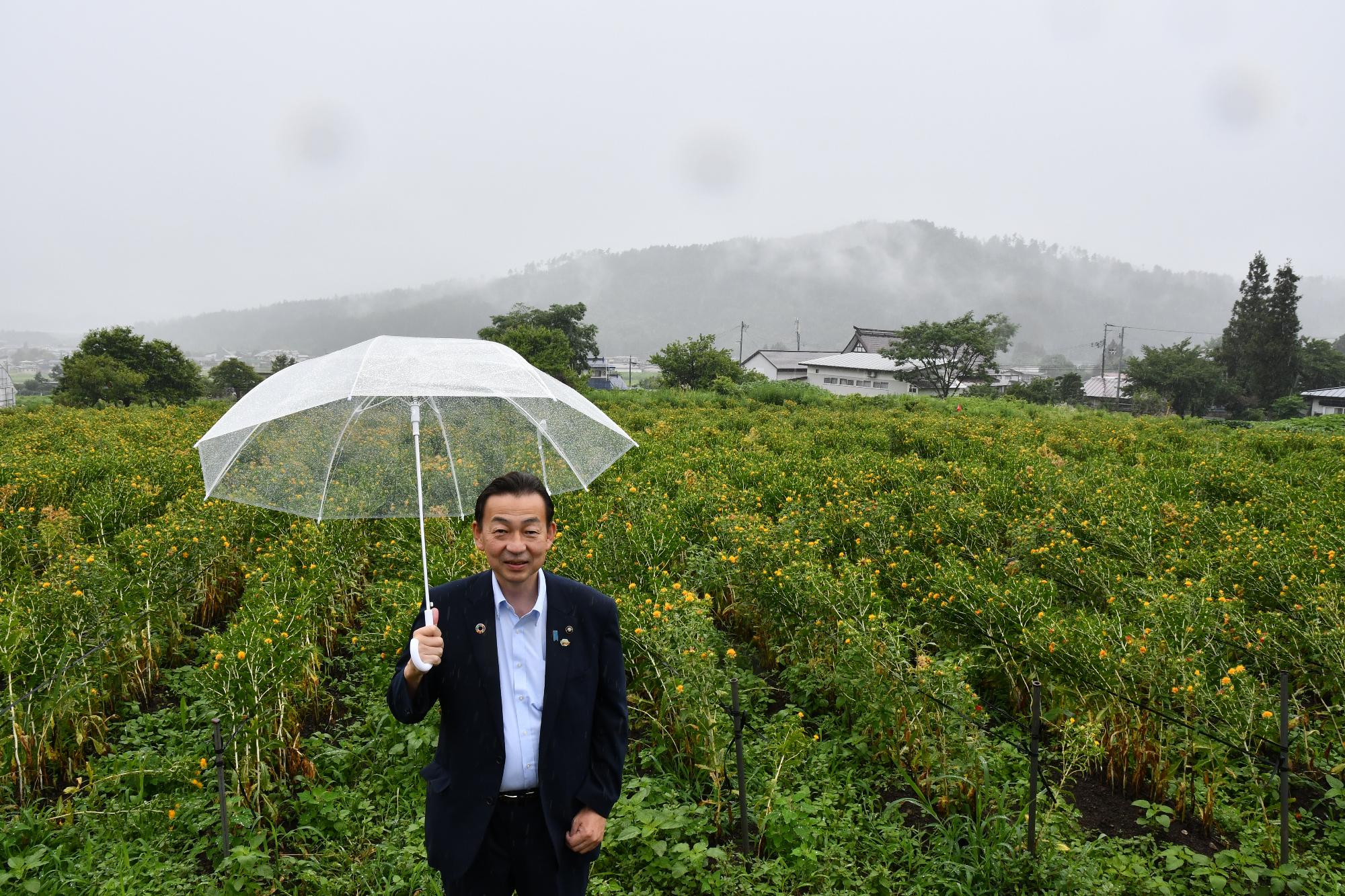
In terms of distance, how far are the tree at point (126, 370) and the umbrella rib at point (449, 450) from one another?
31094 mm

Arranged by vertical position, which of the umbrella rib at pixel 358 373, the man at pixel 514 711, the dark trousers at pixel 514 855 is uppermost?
the umbrella rib at pixel 358 373

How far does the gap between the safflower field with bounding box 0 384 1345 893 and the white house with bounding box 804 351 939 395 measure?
3907 centimetres

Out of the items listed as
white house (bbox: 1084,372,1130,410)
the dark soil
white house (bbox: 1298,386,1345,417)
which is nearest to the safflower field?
the dark soil

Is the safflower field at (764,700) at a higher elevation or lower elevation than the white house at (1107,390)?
higher

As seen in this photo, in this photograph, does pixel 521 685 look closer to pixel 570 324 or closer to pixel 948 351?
pixel 948 351

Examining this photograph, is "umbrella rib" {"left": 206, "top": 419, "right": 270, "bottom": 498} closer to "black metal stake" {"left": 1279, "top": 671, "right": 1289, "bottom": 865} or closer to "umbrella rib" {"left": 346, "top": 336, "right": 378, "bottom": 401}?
"umbrella rib" {"left": 346, "top": 336, "right": 378, "bottom": 401}

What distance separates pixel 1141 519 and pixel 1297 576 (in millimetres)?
1578

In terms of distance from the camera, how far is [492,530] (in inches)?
67.2

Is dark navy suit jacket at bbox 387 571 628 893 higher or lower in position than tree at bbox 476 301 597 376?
lower

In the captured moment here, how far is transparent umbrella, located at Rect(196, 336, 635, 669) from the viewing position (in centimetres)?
246

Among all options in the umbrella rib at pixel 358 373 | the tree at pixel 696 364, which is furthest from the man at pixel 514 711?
the tree at pixel 696 364

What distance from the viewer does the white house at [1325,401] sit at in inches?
1334

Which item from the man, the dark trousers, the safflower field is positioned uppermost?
the man

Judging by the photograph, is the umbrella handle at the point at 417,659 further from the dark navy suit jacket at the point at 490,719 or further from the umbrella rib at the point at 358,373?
the umbrella rib at the point at 358,373
